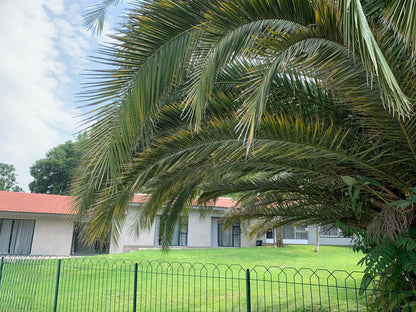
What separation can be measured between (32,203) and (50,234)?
247cm

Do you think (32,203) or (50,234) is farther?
(32,203)

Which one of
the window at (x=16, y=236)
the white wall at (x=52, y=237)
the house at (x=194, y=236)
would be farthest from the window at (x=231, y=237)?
the window at (x=16, y=236)

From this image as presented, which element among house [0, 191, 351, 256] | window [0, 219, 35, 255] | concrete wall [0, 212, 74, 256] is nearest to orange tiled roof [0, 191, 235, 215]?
house [0, 191, 351, 256]

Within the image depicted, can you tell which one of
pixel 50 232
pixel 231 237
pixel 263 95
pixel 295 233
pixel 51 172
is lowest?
pixel 231 237

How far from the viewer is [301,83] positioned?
193 inches

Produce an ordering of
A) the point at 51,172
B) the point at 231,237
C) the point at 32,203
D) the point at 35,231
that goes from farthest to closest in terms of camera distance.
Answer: the point at 51,172
the point at 231,237
the point at 32,203
the point at 35,231

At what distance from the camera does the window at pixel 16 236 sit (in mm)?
20703

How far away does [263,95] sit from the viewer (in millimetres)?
2799

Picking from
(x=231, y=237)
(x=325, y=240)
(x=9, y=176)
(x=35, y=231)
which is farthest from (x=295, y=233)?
(x=9, y=176)

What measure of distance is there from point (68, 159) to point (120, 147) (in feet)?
135

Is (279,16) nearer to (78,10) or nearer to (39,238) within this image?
(78,10)

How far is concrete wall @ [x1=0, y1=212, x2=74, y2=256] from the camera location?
20.6 m

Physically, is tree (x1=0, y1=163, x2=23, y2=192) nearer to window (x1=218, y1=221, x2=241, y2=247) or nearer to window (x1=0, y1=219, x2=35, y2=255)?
window (x1=0, y1=219, x2=35, y2=255)

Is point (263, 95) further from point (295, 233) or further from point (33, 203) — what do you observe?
point (295, 233)
